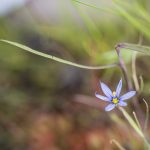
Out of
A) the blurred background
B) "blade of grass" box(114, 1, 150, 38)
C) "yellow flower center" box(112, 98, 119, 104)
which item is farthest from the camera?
the blurred background

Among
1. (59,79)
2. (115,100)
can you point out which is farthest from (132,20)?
(59,79)

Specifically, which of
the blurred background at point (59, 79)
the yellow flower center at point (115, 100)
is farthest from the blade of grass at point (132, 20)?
the yellow flower center at point (115, 100)

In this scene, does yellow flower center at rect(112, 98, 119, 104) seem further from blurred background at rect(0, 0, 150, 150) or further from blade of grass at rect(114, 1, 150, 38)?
blurred background at rect(0, 0, 150, 150)

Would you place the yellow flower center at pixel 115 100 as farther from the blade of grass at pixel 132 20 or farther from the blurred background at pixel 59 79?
the blurred background at pixel 59 79

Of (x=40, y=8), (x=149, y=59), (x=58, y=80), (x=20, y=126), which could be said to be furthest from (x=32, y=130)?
(x=40, y=8)

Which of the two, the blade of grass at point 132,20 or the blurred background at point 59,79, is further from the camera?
the blurred background at point 59,79

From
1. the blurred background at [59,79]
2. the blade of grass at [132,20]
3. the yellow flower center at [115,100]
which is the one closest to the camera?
the yellow flower center at [115,100]

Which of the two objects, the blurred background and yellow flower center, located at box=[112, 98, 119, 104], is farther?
the blurred background

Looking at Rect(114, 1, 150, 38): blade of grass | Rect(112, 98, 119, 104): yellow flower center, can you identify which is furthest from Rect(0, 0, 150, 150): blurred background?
Rect(112, 98, 119, 104): yellow flower center
